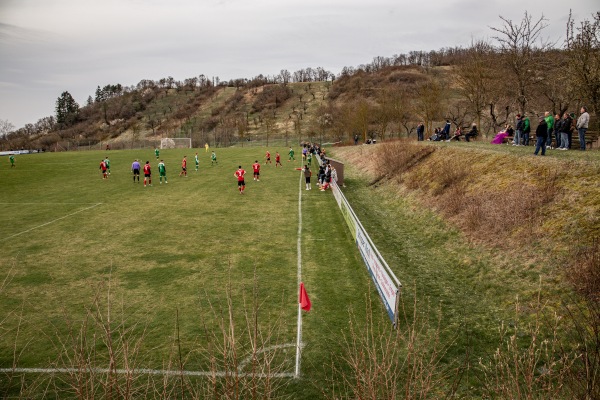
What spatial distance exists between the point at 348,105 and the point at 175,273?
75.8 metres

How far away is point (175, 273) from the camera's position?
521 inches

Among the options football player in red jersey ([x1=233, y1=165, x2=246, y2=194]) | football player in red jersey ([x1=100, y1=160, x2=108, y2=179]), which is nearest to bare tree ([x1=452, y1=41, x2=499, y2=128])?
football player in red jersey ([x1=233, y1=165, x2=246, y2=194])

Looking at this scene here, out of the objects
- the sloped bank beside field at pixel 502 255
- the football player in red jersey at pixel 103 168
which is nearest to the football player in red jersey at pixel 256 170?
the sloped bank beside field at pixel 502 255

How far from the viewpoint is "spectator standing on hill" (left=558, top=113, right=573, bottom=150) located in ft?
60.8

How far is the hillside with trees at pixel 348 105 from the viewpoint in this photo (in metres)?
31.3

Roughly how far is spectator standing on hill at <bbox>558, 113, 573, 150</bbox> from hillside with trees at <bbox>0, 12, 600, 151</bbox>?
7.26 feet

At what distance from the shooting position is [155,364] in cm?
820

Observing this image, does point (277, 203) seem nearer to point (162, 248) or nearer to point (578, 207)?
point (162, 248)

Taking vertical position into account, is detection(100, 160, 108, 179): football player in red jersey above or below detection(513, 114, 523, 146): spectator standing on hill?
below

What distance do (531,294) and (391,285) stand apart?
14.5ft

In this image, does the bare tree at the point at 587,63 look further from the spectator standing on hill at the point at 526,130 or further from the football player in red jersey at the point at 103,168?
the football player in red jersey at the point at 103,168

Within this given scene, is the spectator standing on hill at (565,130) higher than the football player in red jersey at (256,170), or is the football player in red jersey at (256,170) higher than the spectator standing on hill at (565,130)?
the spectator standing on hill at (565,130)

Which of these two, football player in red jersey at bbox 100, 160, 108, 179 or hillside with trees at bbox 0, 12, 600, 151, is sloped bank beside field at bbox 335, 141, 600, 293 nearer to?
hillside with trees at bbox 0, 12, 600, 151

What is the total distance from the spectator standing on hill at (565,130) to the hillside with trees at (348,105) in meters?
2.21
